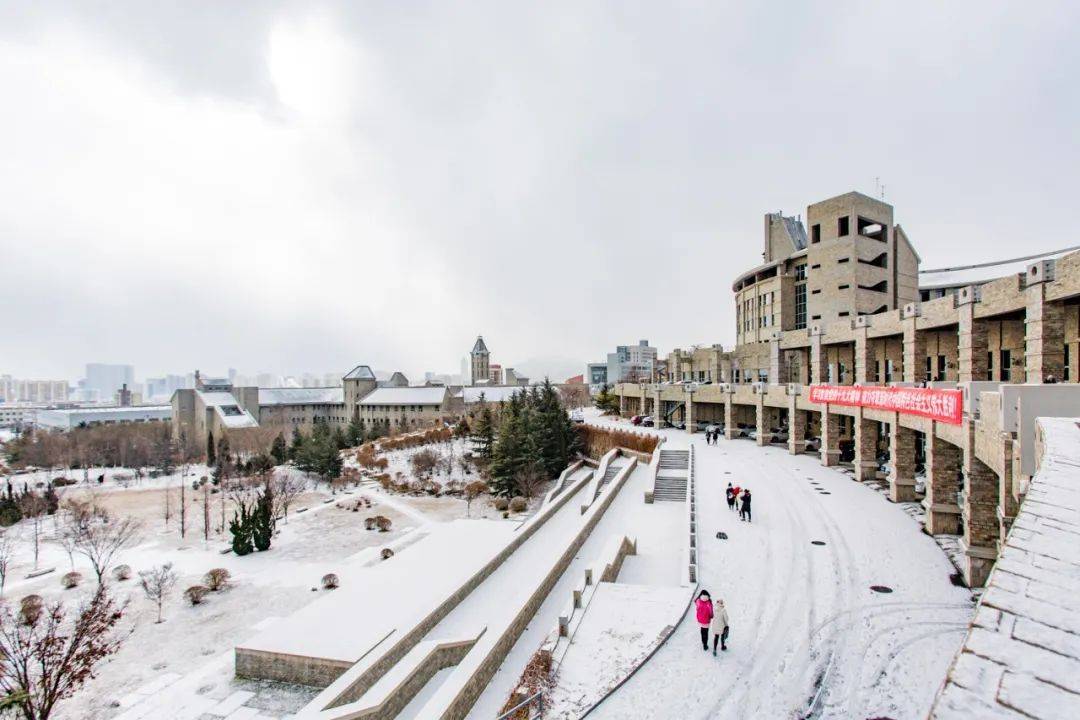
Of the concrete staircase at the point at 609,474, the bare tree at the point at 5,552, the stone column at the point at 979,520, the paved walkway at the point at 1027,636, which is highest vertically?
the paved walkway at the point at 1027,636

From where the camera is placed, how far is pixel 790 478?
24.3 metres

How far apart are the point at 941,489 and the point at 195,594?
28663 millimetres

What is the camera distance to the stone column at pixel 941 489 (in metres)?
16.7

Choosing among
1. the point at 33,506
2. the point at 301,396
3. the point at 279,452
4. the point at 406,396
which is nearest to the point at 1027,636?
the point at 33,506

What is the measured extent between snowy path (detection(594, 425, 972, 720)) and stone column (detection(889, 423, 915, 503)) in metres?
1.52

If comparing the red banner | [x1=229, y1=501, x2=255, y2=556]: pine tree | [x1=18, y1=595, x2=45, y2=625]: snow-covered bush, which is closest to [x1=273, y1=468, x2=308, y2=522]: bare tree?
[x1=229, y1=501, x2=255, y2=556]: pine tree

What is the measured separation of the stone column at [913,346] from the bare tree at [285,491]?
35.5 m

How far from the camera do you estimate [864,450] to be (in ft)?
78.4

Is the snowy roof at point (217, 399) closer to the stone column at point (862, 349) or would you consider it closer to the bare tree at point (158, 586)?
the bare tree at point (158, 586)

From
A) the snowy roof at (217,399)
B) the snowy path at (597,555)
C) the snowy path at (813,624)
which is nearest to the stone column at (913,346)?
the snowy path at (813,624)

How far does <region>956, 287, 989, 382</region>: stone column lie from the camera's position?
18.6 metres

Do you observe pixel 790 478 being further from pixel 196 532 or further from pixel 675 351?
pixel 196 532

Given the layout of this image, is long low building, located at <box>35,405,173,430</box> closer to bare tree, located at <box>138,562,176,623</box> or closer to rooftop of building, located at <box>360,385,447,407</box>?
rooftop of building, located at <box>360,385,447,407</box>

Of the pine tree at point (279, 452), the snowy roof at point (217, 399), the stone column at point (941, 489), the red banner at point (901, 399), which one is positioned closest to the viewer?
the red banner at point (901, 399)
